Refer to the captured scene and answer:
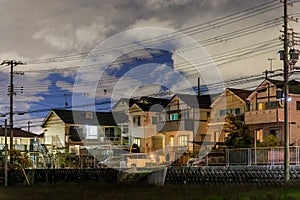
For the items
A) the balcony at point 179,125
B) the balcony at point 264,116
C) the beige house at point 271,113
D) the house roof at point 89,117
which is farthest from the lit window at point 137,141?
the balcony at point 264,116

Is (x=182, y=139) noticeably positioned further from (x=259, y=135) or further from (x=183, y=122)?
(x=259, y=135)

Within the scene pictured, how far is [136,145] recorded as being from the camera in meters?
69.0

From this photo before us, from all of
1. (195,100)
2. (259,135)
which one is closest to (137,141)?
(195,100)

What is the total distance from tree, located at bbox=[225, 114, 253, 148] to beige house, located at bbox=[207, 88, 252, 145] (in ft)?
18.6

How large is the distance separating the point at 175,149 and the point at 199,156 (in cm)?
874

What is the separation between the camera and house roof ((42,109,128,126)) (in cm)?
7956

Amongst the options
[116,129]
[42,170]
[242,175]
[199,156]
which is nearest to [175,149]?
[199,156]

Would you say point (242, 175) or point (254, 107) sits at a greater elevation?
point (254, 107)

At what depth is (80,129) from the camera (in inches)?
3132

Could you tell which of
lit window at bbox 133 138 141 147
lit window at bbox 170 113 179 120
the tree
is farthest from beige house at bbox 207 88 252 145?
lit window at bbox 133 138 141 147

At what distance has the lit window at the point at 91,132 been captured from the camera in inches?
3100

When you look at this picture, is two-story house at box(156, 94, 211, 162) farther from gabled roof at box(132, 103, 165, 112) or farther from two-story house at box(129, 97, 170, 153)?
gabled roof at box(132, 103, 165, 112)

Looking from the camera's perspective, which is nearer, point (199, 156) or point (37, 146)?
point (199, 156)

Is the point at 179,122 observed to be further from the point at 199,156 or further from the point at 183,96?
the point at 199,156
